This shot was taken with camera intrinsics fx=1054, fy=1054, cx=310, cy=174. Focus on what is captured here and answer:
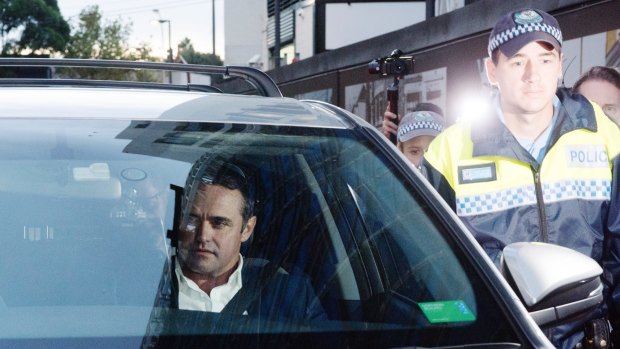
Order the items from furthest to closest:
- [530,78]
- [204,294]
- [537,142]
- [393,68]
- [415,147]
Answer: [393,68] < [415,147] < [537,142] < [530,78] < [204,294]

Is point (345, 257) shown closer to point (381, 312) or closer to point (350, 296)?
point (350, 296)

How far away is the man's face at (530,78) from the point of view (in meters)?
3.48

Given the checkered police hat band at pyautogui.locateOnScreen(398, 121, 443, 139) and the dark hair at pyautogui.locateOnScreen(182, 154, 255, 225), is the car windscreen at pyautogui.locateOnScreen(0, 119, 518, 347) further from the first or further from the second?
the checkered police hat band at pyautogui.locateOnScreen(398, 121, 443, 139)

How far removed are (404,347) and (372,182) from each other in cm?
71

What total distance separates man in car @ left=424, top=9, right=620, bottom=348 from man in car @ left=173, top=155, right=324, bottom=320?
980mm

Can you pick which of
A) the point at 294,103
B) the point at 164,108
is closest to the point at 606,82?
the point at 294,103

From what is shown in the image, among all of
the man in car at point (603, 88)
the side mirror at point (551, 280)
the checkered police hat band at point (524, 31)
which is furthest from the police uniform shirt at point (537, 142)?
the man in car at point (603, 88)

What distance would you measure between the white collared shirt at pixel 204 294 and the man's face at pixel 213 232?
45mm

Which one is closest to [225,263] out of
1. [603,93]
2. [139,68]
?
[139,68]

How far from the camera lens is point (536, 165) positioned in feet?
11.6

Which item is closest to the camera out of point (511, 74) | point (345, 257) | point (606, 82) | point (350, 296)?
point (350, 296)

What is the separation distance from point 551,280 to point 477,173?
4.02ft

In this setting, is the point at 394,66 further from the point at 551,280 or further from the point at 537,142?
the point at 551,280

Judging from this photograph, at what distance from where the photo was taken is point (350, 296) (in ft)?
9.07
